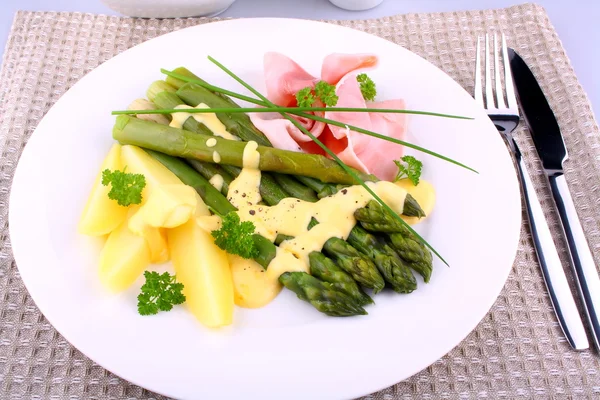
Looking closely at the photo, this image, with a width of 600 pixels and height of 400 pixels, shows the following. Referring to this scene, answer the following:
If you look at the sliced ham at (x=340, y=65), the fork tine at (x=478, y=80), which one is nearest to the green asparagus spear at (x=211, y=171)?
the sliced ham at (x=340, y=65)

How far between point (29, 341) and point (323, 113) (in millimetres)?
1845

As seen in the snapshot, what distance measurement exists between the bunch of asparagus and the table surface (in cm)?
143

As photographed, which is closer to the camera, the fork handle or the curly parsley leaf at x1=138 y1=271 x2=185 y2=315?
the curly parsley leaf at x1=138 y1=271 x2=185 y2=315

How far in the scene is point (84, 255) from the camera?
2.63 m

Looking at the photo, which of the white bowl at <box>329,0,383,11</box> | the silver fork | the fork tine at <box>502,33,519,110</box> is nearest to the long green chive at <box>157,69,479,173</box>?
the silver fork

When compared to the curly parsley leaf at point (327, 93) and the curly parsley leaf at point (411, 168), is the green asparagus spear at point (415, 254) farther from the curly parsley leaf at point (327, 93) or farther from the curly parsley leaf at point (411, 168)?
the curly parsley leaf at point (327, 93)

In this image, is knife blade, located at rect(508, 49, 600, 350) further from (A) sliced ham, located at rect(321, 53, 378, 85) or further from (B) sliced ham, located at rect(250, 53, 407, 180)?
(A) sliced ham, located at rect(321, 53, 378, 85)

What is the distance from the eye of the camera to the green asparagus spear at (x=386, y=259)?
253 centimetres

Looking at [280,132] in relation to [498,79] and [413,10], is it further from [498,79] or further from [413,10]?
[413,10]

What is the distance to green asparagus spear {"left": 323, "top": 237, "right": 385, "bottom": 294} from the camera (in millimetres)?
2531

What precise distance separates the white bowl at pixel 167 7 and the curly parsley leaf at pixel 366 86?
138cm

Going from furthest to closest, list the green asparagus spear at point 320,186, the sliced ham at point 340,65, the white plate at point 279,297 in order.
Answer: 1. the sliced ham at point 340,65
2. the green asparagus spear at point 320,186
3. the white plate at point 279,297

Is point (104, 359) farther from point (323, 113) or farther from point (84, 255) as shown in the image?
point (323, 113)

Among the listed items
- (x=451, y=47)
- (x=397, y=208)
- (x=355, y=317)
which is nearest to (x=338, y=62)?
(x=397, y=208)
